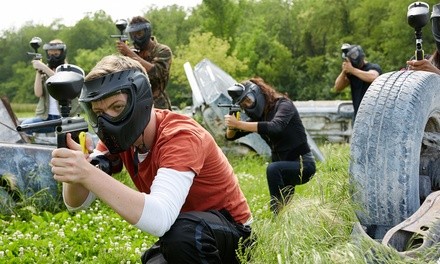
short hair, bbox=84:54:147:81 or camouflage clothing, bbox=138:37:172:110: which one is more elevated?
short hair, bbox=84:54:147:81

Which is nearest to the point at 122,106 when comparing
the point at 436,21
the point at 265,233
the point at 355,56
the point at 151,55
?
the point at 265,233

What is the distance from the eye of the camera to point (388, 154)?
328cm

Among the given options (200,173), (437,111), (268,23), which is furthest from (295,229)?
(268,23)

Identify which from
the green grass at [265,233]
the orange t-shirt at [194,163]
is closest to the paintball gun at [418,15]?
the green grass at [265,233]

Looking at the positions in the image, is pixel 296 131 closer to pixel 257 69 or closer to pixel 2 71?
pixel 257 69

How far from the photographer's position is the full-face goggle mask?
6086 millimetres

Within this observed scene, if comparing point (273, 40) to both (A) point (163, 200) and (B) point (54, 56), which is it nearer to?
(B) point (54, 56)

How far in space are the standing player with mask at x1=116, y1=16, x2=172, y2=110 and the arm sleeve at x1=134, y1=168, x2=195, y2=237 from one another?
4.19m

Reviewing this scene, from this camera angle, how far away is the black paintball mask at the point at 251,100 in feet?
20.0

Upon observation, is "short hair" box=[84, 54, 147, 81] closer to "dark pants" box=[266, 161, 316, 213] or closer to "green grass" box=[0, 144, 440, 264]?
"green grass" box=[0, 144, 440, 264]

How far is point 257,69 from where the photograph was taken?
46.2m

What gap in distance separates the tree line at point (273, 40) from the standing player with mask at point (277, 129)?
74.0 ft

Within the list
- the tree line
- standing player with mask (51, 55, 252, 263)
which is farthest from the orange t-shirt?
the tree line

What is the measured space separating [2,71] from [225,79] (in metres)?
58.5
